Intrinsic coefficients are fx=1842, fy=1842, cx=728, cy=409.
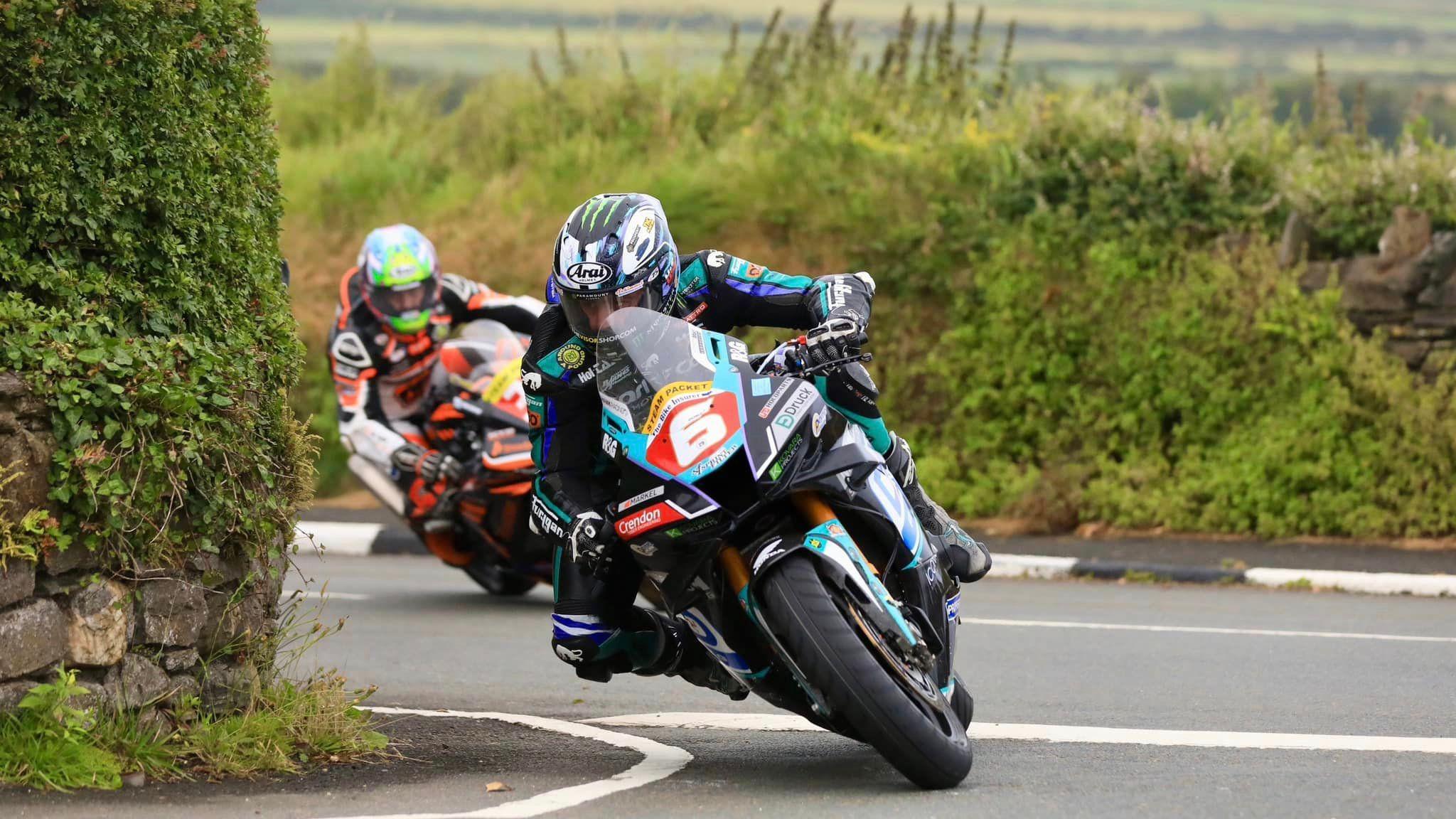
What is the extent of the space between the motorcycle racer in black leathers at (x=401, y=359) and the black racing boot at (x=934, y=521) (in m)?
4.95

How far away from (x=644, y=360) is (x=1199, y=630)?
493 cm

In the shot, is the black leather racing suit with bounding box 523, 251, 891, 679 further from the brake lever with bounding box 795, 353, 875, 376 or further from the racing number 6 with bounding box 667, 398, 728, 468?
the racing number 6 with bounding box 667, 398, 728, 468

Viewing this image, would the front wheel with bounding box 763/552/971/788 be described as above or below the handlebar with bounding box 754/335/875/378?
below

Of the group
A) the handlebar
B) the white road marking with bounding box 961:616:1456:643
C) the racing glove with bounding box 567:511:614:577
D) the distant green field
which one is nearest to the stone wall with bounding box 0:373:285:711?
the racing glove with bounding box 567:511:614:577

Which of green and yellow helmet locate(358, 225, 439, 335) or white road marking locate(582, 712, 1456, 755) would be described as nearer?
white road marking locate(582, 712, 1456, 755)

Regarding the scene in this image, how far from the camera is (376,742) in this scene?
627cm

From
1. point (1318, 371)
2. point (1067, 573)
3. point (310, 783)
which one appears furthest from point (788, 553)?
point (1318, 371)

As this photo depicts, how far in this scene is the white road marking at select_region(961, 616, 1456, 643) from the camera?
29.3ft

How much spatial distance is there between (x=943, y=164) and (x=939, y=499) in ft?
9.46

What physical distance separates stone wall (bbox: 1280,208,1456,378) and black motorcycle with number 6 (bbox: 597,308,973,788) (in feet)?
27.9

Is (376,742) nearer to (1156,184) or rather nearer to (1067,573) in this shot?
(1067,573)

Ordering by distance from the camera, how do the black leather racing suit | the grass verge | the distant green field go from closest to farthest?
the grass verge < the black leather racing suit < the distant green field

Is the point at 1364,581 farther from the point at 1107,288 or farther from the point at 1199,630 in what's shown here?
the point at 1107,288

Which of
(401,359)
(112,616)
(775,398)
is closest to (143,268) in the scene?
(112,616)
